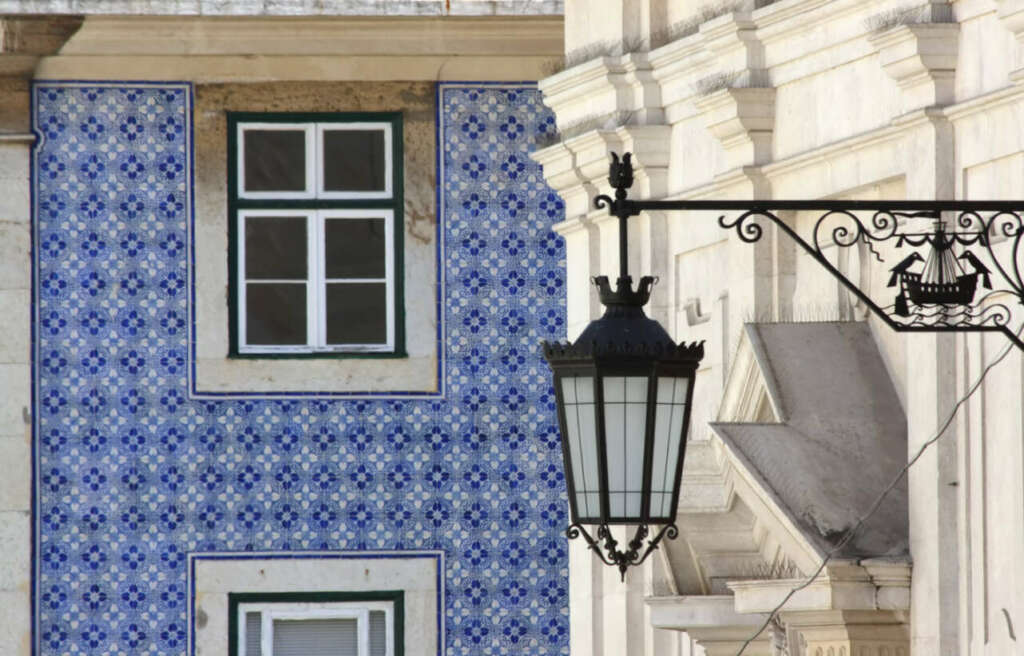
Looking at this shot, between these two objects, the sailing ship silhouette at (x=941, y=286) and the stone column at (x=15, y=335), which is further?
the stone column at (x=15, y=335)

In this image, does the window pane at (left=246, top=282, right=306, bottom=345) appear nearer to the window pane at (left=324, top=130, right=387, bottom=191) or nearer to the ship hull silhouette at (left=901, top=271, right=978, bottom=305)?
the window pane at (left=324, top=130, right=387, bottom=191)

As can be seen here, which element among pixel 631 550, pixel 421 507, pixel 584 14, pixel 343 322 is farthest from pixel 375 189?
pixel 631 550

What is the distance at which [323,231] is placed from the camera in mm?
14852

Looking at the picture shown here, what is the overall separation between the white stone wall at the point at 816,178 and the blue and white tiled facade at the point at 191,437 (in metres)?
3.17

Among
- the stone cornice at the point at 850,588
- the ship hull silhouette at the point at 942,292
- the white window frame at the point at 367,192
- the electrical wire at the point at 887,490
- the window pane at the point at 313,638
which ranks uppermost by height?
the white window frame at the point at 367,192

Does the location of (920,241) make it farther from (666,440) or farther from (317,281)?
(317,281)

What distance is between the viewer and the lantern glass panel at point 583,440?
699cm

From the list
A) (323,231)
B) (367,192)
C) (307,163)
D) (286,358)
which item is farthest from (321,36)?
(286,358)

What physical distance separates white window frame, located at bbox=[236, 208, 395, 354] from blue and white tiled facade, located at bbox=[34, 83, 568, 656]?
28 centimetres

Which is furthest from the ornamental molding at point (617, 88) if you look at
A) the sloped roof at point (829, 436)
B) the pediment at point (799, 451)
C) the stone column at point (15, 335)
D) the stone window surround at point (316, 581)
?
the stone column at point (15, 335)

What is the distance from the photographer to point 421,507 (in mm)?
14609

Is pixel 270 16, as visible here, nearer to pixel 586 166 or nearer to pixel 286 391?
pixel 286 391

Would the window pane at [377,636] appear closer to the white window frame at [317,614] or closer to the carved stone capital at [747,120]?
the white window frame at [317,614]

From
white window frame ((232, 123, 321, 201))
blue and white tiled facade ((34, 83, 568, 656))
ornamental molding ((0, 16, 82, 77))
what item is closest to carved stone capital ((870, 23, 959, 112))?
blue and white tiled facade ((34, 83, 568, 656))
